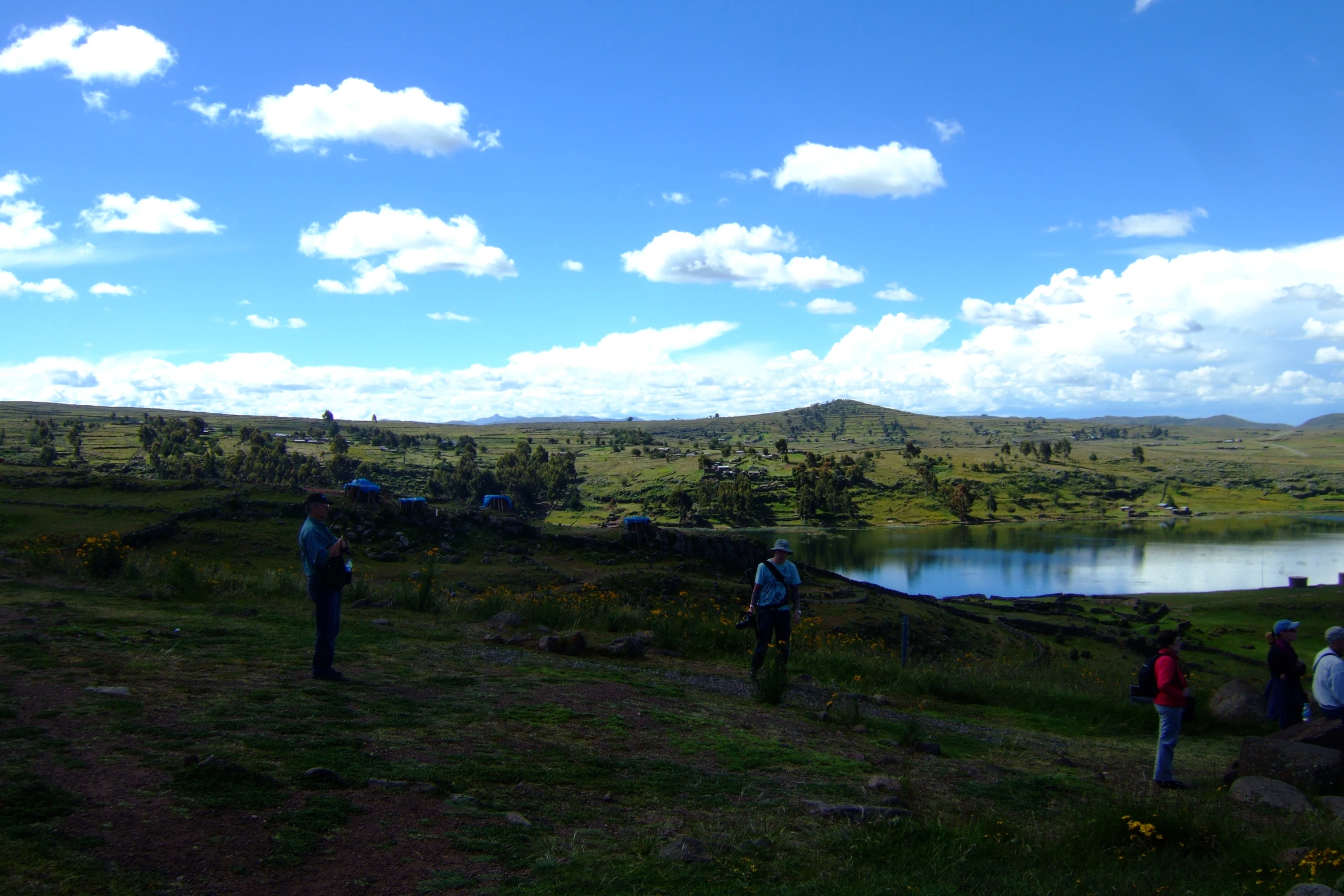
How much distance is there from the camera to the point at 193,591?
1473cm

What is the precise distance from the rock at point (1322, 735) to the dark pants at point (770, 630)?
5273 mm

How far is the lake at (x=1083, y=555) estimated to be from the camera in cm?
6750

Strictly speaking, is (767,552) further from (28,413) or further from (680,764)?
(28,413)

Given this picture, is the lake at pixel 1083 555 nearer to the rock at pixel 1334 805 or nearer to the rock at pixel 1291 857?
the rock at pixel 1334 805

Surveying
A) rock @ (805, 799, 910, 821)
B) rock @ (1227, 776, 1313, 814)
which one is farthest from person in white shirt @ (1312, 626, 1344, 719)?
rock @ (805, 799, 910, 821)

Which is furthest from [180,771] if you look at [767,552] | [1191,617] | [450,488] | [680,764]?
[450,488]

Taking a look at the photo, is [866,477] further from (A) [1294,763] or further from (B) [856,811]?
(B) [856,811]

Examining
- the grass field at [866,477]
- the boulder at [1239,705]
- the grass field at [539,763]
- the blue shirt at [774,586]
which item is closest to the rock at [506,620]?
the grass field at [539,763]

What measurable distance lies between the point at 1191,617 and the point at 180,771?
52.1 m

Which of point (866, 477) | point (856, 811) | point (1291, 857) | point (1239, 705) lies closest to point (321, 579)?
point (856, 811)

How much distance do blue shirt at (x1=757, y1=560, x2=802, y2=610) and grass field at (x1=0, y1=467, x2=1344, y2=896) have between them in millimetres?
1114

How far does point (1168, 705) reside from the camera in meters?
8.33

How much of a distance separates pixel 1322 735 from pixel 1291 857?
3.73 meters

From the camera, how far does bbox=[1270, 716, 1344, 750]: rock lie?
849cm
